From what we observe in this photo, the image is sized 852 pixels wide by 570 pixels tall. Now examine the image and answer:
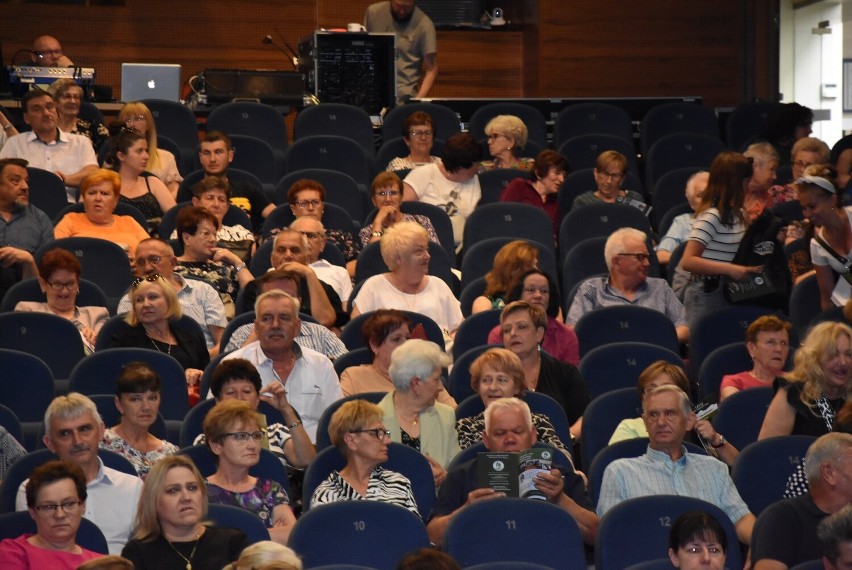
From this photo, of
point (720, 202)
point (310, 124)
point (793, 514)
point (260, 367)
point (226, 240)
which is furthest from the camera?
point (310, 124)

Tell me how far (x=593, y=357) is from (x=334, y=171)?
3111 millimetres

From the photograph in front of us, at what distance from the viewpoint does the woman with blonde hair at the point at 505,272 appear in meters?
6.69

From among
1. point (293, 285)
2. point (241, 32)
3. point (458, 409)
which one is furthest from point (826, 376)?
point (241, 32)

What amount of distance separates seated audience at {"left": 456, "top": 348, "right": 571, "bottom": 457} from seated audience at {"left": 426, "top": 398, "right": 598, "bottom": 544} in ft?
0.95

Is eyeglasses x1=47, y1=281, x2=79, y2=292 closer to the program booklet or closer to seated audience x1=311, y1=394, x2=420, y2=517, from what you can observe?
seated audience x1=311, y1=394, x2=420, y2=517

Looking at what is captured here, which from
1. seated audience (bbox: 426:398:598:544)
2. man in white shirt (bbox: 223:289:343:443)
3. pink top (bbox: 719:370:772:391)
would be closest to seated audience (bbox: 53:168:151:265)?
man in white shirt (bbox: 223:289:343:443)

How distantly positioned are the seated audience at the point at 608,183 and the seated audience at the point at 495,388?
2.92m

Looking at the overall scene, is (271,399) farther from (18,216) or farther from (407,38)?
(407,38)

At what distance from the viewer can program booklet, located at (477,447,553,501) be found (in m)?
4.79

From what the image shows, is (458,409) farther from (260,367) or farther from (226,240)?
(226,240)

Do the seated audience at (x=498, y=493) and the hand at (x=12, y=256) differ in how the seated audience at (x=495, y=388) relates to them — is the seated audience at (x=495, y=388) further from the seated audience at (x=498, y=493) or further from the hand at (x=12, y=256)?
the hand at (x=12, y=256)

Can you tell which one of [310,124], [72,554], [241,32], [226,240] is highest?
[241,32]

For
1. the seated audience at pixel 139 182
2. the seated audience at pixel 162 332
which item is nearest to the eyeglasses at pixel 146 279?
the seated audience at pixel 162 332

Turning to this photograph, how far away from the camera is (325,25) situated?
12.5 meters
